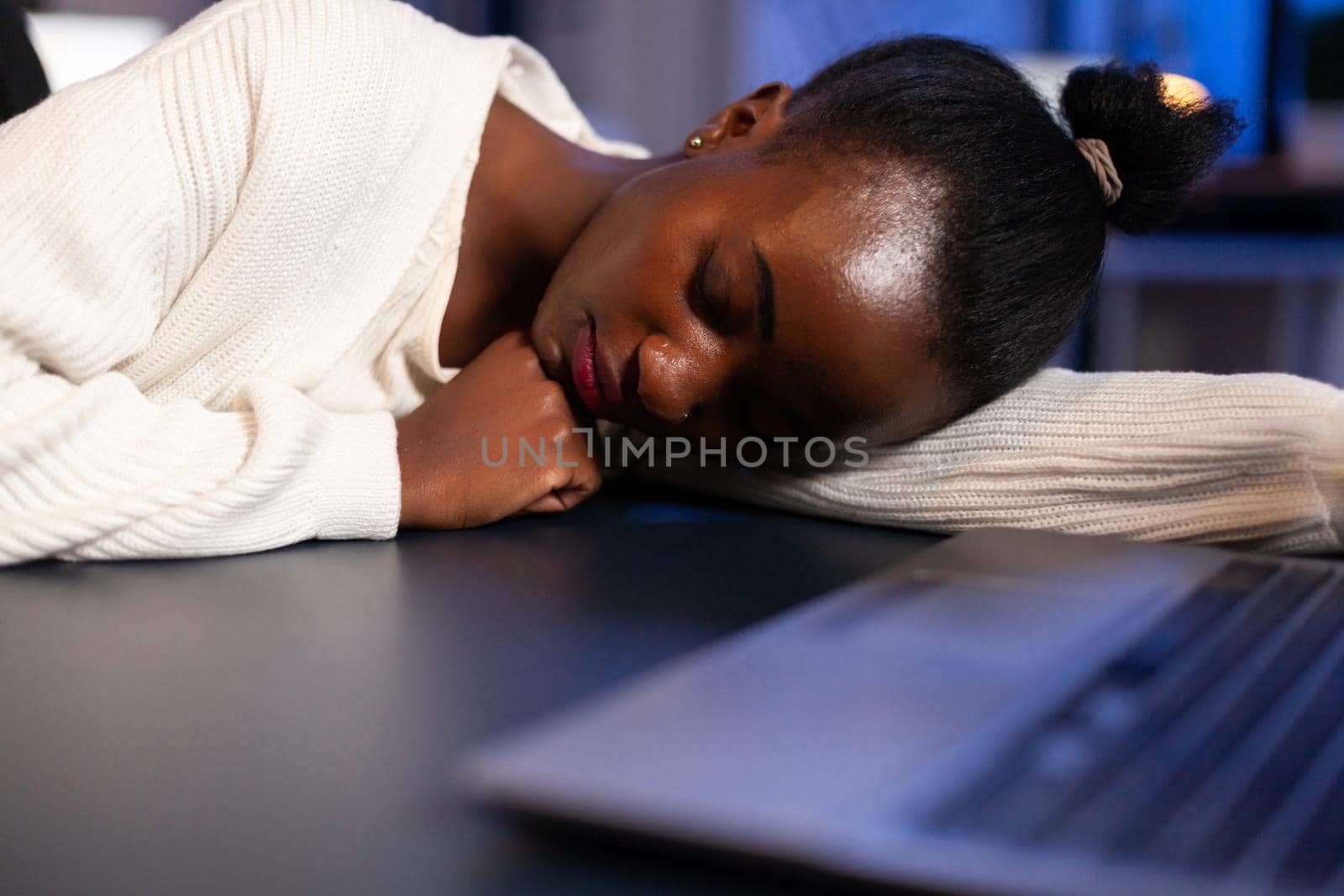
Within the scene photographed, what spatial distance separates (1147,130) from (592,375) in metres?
0.41

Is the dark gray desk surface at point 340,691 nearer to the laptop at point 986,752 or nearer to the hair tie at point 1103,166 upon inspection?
the laptop at point 986,752

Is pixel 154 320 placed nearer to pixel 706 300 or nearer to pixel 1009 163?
pixel 706 300

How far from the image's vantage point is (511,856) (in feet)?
0.96

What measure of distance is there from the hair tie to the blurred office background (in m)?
1.58

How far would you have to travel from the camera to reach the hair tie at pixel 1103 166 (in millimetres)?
805

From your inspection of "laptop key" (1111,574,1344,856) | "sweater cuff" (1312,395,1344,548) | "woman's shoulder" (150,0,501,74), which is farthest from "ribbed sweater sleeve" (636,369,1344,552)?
"woman's shoulder" (150,0,501,74)

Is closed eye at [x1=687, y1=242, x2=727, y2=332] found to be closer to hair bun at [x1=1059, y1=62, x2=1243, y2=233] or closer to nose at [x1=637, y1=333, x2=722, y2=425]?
nose at [x1=637, y1=333, x2=722, y2=425]

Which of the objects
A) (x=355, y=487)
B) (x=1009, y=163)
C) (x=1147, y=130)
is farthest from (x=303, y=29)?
(x=1147, y=130)

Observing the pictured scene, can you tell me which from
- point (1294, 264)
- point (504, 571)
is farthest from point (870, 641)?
point (1294, 264)

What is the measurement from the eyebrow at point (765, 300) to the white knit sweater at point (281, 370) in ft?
0.42

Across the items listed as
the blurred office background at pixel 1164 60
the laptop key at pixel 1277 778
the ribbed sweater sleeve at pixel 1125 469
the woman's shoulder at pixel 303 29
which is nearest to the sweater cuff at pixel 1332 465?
the ribbed sweater sleeve at pixel 1125 469

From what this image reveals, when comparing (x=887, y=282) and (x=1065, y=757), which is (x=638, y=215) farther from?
(x=1065, y=757)

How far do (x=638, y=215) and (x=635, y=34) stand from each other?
209cm

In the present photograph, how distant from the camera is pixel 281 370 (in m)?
0.81
